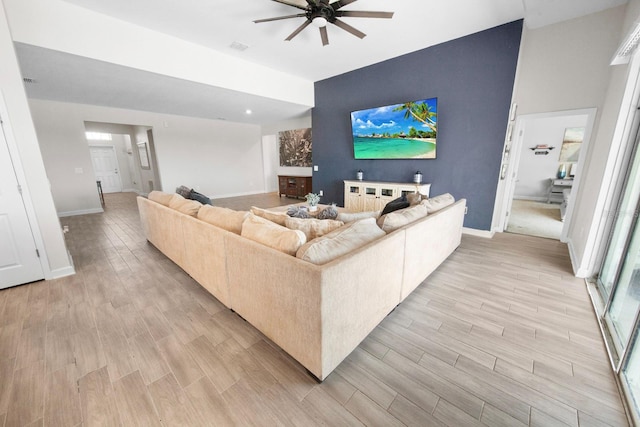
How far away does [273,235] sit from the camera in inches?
61.4

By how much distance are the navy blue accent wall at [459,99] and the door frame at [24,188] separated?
192 inches

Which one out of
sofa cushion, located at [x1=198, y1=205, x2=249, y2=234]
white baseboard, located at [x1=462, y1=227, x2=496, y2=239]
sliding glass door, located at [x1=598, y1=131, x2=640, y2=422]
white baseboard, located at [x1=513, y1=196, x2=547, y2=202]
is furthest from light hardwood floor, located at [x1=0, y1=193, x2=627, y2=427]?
white baseboard, located at [x1=513, y1=196, x2=547, y2=202]

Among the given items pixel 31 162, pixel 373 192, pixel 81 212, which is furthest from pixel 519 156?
pixel 81 212

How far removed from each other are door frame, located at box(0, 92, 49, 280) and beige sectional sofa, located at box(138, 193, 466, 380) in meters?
1.54

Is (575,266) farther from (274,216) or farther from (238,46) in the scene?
(238,46)

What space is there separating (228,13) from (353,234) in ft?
10.6

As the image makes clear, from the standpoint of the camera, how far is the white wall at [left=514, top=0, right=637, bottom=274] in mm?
2812

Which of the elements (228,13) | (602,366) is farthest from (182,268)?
(602,366)

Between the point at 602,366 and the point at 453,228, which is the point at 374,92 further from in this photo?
the point at 602,366

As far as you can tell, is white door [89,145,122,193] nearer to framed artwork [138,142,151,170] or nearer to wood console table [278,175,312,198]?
framed artwork [138,142,151,170]

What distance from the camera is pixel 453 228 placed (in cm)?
294

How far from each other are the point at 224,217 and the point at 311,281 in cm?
121

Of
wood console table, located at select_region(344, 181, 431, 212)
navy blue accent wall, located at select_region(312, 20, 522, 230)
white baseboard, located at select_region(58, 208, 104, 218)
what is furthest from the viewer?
white baseboard, located at select_region(58, 208, 104, 218)

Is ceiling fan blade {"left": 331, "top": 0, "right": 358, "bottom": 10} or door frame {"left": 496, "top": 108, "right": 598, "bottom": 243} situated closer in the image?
ceiling fan blade {"left": 331, "top": 0, "right": 358, "bottom": 10}
